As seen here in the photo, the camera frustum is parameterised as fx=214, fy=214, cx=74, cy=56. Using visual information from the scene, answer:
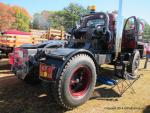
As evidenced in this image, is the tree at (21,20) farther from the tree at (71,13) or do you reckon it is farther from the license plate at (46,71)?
the license plate at (46,71)

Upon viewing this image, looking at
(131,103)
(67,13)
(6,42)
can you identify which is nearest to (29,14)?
(67,13)

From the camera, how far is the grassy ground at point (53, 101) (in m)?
4.49

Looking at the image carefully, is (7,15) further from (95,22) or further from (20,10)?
(95,22)

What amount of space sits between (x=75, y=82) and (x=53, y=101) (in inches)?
28.7

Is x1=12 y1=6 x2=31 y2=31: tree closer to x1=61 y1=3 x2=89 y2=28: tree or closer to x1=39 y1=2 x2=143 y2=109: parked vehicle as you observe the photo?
x1=61 y1=3 x2=89 y2=28: tree

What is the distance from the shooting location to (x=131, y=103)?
5.02 metres

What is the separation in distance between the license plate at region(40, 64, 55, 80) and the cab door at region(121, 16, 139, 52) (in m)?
3.82

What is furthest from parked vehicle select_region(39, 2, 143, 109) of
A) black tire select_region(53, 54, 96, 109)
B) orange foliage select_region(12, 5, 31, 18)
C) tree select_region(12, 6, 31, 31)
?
orange foliage select_region(12, 5, 31, 18)

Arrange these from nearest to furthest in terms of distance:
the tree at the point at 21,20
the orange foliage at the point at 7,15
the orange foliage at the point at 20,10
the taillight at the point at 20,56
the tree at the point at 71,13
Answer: the taillight at the point at 20,56 < the tree at the point at 71,13 < the orange foliage at the point at 7,15 < the tree at the point at 21,20 < the orange foliage at the point at 20,10

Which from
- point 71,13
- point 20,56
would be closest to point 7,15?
point 71,13

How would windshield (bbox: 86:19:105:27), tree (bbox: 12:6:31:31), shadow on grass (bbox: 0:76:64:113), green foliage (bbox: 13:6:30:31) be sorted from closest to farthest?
shadow on grass (bbox: 0:76:64:113) < windshield (bbox: 86:19:105:27) < green foliage (bbox: 13:6:30:31) < tree (bbox: 12:6:31:31)

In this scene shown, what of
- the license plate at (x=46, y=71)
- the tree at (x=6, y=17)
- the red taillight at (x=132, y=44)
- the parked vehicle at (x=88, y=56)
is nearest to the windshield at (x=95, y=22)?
the parked vehicle at (x=88, y=56)

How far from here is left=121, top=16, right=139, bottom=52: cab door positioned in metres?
7.08

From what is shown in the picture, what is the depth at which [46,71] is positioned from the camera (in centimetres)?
419
